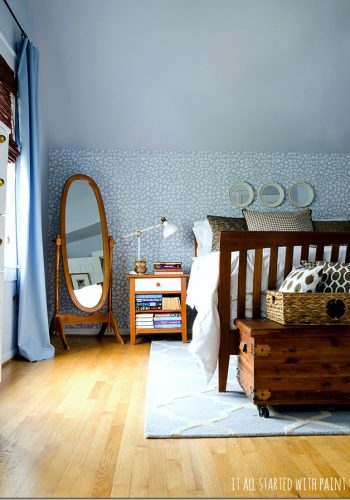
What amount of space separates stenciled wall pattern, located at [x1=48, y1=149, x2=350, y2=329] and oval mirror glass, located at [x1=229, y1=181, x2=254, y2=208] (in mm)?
50

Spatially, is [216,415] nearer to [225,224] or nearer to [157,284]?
[157,284]

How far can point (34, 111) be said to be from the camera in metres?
3.27

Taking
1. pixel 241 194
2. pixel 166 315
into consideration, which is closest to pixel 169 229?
pixel 166 315

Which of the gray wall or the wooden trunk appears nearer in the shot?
the wooden trunk

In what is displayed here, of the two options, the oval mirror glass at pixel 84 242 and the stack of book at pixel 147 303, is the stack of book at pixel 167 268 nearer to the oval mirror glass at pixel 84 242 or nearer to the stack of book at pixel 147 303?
the stack of book at pixel 147 303

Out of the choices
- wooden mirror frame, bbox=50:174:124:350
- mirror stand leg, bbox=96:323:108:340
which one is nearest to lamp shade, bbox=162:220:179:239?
wooden mirror frame, bbox=50:174:124:350

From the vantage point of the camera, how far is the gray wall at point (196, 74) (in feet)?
11.5

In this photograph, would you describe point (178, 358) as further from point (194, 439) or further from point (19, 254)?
point (194, 439)

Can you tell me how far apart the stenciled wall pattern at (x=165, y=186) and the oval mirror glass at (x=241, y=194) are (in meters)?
0.05

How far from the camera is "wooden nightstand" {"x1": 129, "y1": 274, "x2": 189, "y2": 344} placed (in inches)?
155

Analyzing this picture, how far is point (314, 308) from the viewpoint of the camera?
1.96m

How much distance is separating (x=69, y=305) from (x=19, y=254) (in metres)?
1.25

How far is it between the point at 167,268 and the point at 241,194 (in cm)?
112

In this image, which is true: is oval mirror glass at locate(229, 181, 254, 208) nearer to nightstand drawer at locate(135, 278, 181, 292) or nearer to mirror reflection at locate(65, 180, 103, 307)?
nightstand drawer at locate(135, 278, 181, 292)
